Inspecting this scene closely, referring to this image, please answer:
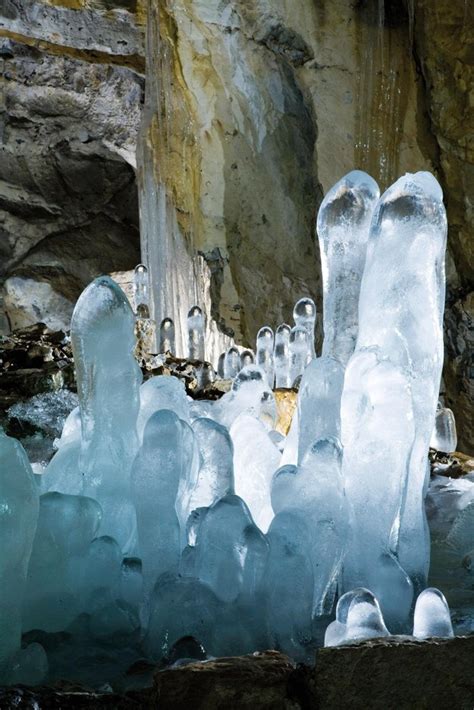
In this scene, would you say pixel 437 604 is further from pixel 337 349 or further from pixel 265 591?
pixel 337 349

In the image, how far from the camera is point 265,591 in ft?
8.86

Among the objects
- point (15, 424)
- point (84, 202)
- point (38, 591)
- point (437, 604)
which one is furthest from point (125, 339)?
point (84, 202)

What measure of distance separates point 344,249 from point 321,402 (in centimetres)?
81

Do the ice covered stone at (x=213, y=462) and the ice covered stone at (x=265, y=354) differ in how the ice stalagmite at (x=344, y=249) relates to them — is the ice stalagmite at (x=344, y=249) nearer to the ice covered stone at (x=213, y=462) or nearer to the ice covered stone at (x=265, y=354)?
the ice covered stone at (x=213, y=462)

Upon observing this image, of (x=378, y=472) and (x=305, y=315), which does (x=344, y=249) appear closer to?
(x=378, y=472)

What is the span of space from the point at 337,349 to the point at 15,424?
3226 millimetres

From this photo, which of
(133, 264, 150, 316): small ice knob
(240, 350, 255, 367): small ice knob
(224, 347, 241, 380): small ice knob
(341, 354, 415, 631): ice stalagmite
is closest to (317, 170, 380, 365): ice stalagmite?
(341, 354, 415, 631): ice stalagmite

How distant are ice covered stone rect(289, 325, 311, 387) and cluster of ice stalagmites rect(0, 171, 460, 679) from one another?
4552 millimetres

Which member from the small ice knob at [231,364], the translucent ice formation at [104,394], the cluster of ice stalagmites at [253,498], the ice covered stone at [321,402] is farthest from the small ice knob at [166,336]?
the ice covered stone at [321,402]

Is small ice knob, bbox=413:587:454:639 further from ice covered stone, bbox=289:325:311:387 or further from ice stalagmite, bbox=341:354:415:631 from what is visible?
ice covered stone, bbox=289:325:311:387

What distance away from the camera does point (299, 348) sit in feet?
27.1

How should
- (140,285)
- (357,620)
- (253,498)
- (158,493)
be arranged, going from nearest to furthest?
(357,620), (158,493), (253,498), (140,285)

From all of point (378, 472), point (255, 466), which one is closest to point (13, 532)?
point (378, 472)

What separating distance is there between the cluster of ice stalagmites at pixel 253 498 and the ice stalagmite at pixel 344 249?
1 centimetres
